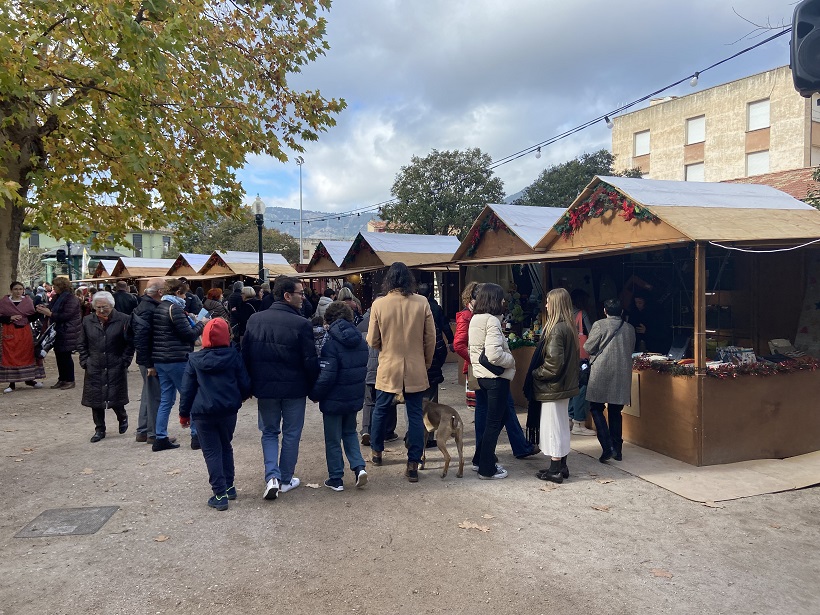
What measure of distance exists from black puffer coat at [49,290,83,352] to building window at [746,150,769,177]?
36.4 meters

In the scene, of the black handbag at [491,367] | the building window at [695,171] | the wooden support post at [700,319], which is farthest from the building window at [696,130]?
the black handbag at [491,367]

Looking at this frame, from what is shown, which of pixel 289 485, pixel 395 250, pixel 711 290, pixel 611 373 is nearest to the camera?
pixel 289 485

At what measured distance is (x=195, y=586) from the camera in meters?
3.55

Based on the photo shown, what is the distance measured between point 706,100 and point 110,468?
40.4 meters

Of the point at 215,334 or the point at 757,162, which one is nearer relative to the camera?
the point at 215,334

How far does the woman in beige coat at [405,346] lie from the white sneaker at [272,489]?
1.19m

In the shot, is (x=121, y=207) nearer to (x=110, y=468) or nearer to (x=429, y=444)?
(x=110, y=468)

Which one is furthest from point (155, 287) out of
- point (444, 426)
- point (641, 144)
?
point (641, 144)

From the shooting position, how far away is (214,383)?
470cm

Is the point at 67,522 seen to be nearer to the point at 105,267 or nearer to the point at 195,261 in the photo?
the point at 195,261

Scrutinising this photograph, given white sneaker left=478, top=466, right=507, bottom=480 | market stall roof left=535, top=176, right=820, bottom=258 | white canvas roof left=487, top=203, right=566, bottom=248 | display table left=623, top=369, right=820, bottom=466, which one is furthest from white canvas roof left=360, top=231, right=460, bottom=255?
white sneaker left=478, top=466, right=507, bottom=480

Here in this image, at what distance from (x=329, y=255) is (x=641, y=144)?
29559 mm

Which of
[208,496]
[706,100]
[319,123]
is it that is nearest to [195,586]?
[208,496]

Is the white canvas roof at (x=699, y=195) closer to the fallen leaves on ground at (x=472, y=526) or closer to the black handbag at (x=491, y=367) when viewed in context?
the black handbag at (x=491, y=367)
